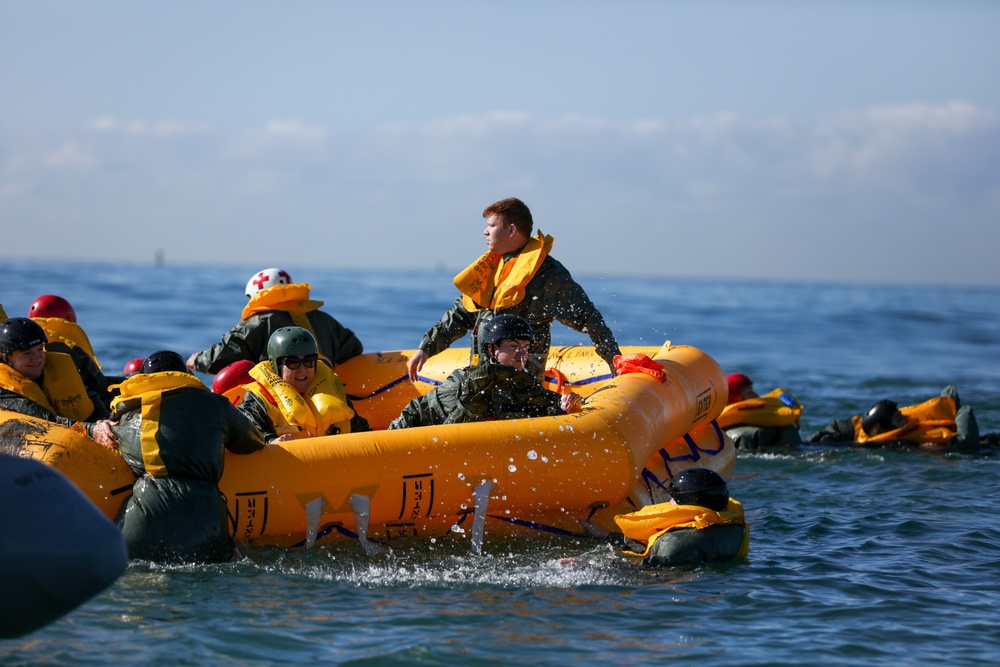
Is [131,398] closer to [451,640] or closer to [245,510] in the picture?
[245,510]

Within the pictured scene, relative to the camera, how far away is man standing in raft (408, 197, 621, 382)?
23.7 ft

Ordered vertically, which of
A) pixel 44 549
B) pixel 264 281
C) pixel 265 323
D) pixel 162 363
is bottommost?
pixel 44 549

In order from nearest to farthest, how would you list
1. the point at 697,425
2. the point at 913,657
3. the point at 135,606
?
the point at 913,657 < the point at 135,606 < the point at 697,425

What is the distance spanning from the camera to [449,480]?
19.5 feet

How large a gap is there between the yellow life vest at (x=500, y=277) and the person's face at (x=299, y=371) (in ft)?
3.96

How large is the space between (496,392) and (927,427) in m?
5.17

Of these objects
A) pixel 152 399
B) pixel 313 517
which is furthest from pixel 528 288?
pixel 152 399

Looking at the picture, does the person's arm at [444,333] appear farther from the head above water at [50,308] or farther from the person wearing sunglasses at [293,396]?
the head above water at [50,308]

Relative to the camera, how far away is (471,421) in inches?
251

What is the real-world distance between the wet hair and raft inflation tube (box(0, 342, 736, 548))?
3.91 feet

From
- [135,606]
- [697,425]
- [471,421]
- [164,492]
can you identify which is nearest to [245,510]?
[164,492]

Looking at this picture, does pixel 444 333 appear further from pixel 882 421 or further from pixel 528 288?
pixel 882 421

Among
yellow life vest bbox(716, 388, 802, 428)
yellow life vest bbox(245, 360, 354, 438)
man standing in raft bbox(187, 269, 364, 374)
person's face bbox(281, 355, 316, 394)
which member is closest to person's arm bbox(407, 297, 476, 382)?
man standing in raft bbox(187, 269, 364, 374)

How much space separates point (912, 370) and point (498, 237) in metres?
15.4
